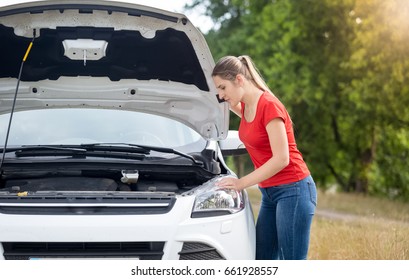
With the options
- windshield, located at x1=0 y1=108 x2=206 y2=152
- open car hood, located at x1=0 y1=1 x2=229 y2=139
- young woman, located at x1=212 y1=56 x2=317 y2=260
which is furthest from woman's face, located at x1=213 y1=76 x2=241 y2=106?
windshield, located at x1=0 y1=108 x2=206 y2=152

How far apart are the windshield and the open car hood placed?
A: 0.23 ft

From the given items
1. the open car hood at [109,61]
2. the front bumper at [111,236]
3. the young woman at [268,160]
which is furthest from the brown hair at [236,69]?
the front bumper at [111,236]

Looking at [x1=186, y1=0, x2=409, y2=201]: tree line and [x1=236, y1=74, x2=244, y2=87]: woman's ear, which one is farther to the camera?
[x1=186, y1=0, x2=409, y2=201]: tree line

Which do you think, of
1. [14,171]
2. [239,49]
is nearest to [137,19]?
[14,171]

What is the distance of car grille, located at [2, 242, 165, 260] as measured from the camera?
3.55m

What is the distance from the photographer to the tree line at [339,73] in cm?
1444

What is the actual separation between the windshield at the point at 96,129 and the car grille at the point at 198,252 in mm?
1277

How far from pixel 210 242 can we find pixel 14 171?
159cm

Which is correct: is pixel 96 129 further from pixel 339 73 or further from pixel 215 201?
pixel 339 73

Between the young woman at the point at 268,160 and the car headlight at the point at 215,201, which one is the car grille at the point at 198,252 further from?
the young woman at the point at 268,160

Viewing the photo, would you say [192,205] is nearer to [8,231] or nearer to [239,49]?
[8,231]

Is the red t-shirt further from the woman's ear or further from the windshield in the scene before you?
the windshield

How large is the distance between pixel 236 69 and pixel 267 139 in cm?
47

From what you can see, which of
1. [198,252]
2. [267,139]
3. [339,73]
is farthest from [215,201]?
[339,73]
